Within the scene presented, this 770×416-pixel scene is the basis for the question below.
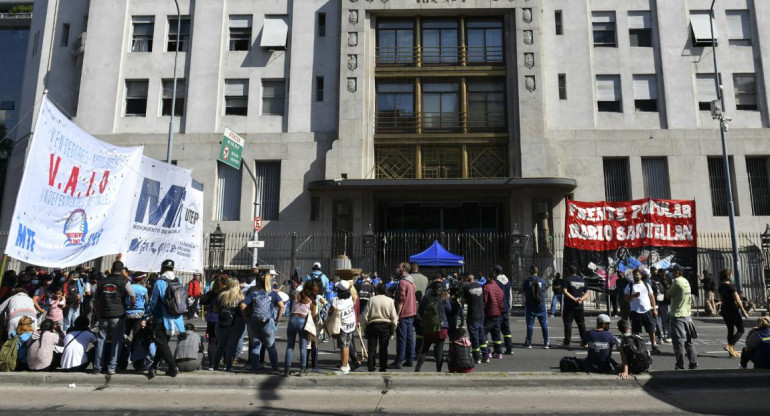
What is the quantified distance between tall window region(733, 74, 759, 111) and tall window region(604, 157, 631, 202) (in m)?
6.89

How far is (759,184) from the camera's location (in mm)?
25094

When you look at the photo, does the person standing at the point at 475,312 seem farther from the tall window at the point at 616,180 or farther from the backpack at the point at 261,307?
the tall window at the point at 616,180

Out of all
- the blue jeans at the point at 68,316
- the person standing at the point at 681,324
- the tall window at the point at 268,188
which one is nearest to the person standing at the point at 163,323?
the blue jeans at the point at 68,316

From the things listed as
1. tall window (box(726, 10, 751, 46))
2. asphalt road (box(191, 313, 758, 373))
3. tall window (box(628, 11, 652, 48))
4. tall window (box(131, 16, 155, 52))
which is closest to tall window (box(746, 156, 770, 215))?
tall window (box(726, 10, 751, 46))

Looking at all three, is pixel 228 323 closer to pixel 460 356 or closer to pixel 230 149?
pixel 460 356

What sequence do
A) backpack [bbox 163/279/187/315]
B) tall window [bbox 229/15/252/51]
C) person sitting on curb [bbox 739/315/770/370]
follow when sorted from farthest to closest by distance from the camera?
tall window [bbox 229/15/252/51]
person sitting on curb [bbox 739/315/770/370]
backpack [bbox 163/279/187/315]

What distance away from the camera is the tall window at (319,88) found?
86.7 feet

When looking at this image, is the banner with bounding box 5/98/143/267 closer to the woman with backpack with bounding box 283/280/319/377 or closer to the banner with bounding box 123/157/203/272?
the banner with bounding box 123/157/203/272

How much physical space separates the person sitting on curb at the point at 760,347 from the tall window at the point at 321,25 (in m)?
23.8

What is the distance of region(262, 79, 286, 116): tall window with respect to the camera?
87.8 ft

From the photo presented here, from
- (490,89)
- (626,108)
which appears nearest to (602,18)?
(626,108)

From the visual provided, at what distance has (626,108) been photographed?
25.8 meters

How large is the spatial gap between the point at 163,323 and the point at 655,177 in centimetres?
2472

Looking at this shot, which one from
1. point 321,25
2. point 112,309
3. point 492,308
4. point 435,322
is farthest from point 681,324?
point 321,25
